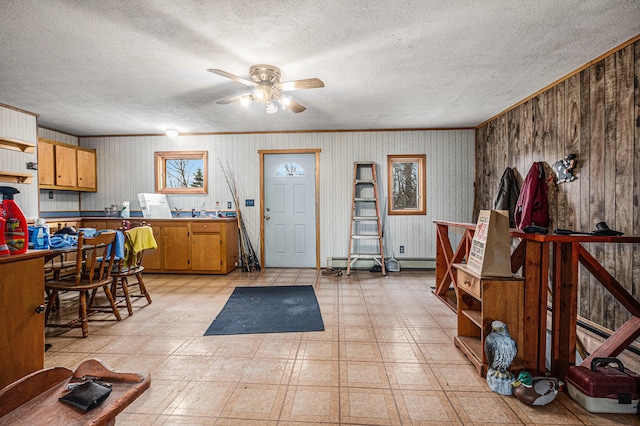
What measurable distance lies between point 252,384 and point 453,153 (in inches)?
183

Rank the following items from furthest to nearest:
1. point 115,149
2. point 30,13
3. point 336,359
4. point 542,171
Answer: point 115,149
point 542,171
point 336,359
point 30,13

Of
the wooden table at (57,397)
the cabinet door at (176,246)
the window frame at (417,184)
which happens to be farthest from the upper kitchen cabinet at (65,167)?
the window frame at (417,184)

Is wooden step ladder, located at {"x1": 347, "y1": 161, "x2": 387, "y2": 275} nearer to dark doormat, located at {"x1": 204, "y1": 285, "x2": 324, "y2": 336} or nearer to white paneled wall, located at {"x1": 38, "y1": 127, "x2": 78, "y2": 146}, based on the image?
dark doormat, located at {"x1": 204, "y1": 285, "x2": 324, "y2": 336}

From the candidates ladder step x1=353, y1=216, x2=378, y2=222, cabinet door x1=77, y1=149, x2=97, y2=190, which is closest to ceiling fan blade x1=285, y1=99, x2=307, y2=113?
ladder step x1=353, y1=216, x2=378, y2=222

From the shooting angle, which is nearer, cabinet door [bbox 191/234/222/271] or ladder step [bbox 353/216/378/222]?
cabinet door [bbox 191/234/222/271]

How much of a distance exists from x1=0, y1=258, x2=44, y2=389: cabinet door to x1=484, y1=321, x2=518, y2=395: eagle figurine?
2495 millimetres

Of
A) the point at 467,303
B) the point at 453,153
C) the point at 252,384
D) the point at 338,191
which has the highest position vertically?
the point at 453,153

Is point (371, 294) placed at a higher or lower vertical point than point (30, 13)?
lower

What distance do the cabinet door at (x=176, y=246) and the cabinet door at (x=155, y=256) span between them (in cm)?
7

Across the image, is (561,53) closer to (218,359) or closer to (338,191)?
(338,191)

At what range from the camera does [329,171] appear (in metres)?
5.21

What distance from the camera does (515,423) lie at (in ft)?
5.15

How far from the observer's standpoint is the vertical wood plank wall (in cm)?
233

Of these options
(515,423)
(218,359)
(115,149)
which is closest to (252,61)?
(218,359)
